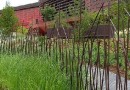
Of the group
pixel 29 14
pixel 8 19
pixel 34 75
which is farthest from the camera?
pixel 29 14

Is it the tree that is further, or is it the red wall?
the red wall

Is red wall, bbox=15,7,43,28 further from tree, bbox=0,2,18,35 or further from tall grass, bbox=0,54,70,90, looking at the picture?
tall grass, bbox=0,54,70,90

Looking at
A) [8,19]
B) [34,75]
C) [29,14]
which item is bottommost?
[34,75]

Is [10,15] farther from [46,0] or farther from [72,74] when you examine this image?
[72,74]

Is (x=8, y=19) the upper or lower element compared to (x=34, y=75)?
upper

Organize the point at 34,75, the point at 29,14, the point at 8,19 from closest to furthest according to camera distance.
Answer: the point at 34,75 → the point at 8,19 → the point at 29,14

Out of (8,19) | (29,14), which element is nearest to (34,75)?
(8,19)

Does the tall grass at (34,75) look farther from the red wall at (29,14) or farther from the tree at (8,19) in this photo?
the red wall at (29,14)

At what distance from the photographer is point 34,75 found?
4887 millimetres

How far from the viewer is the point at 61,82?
457cm

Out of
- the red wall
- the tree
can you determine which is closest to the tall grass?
the tree

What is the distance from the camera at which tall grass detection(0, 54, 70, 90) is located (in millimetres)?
4527

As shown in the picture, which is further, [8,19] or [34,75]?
[8,19]

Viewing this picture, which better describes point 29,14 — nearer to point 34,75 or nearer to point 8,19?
point 8,19
